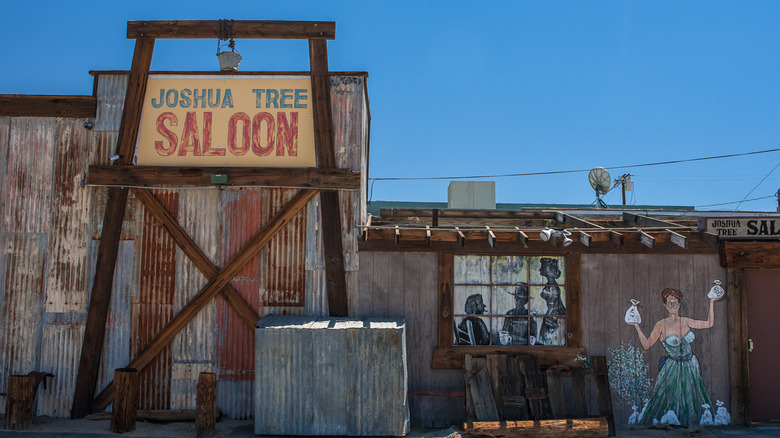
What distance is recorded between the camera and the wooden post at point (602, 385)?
8.04m

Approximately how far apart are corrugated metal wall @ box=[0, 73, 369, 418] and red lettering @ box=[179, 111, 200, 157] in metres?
0.65

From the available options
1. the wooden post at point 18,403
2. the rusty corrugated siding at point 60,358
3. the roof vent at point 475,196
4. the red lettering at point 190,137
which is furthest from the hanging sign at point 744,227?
the wooden post at point 18,403

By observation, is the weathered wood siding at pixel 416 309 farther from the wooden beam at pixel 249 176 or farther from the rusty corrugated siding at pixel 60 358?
the rusty corrugated siding at pixel 60 358

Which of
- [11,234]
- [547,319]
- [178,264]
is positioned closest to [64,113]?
[11,234]

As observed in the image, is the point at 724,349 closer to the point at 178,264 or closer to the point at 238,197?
the point at 238,197

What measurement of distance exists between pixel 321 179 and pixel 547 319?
13.5 ft

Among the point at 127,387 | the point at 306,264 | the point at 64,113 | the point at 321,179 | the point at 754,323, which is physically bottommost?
the point at 127,387

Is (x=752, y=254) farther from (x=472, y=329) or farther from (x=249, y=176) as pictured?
(x=249, y=176)

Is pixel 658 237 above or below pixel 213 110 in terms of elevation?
below

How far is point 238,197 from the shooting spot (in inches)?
337

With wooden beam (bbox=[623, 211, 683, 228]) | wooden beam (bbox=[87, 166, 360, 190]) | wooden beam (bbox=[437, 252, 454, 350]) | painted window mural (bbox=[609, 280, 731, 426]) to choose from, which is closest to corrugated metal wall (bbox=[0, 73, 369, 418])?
wooden beam (bbox=[87, 166, 360, 190])

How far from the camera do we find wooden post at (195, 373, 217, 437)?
7.41 m

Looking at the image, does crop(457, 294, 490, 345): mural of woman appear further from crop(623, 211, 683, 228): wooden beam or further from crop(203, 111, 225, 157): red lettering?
crop(203, 111, 225, 157): red lettering

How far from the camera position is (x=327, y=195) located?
27.8ft
